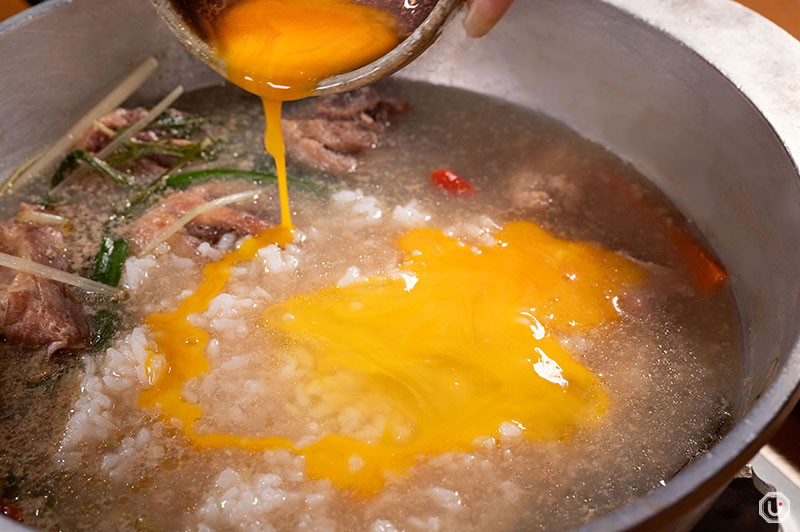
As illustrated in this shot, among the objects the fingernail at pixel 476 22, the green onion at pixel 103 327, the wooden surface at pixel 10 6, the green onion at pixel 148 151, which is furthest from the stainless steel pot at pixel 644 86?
the wooden surface at pixel 10 6

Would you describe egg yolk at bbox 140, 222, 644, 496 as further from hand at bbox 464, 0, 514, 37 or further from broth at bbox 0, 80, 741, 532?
hand at bbox 464, 0, 514, 37

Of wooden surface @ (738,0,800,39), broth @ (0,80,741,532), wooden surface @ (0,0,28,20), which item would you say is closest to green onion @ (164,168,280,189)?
Result: broth @ (0,80,741,532)

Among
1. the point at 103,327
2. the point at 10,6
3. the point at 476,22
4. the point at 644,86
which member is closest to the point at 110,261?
the point at 103,327

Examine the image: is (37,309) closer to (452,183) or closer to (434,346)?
(434,346)

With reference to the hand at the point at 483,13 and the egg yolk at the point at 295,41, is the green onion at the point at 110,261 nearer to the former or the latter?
the egg yolk at the point at 295,41

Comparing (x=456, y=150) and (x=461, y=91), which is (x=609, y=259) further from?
(x=461, y=91)
